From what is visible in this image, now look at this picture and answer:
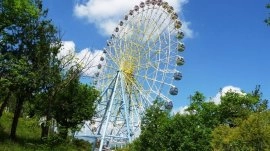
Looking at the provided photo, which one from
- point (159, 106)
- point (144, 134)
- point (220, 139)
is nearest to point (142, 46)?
point (159, 106)

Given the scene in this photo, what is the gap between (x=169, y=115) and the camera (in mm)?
43281

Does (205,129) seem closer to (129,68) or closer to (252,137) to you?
(252,137)

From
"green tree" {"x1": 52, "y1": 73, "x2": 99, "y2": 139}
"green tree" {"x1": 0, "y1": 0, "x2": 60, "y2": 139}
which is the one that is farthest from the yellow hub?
"green tree" {"x1": 0, "y1": 0, "x2": 60, "y2": 139}

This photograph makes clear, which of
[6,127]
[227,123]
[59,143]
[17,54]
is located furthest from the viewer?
[227,123]

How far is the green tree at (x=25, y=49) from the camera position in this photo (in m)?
32.8

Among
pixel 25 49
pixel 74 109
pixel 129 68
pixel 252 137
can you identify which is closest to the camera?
pixel 252 137

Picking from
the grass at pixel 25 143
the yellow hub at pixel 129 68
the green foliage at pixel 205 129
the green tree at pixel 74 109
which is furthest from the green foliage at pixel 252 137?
the yellow hub at pixel 129 68

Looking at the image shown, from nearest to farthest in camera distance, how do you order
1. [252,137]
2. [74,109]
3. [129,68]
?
[252,137] → [74,109] → [129,68]

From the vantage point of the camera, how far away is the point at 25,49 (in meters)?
36.5

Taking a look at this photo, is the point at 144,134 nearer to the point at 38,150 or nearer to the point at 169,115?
the point at 169,115

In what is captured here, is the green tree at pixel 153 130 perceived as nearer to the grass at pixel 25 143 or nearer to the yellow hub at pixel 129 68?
the grass at pixel 25 143

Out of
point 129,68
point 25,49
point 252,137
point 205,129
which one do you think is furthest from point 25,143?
point 129,68

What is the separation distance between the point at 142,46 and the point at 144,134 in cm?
1394

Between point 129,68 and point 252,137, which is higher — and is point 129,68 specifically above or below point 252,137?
above
